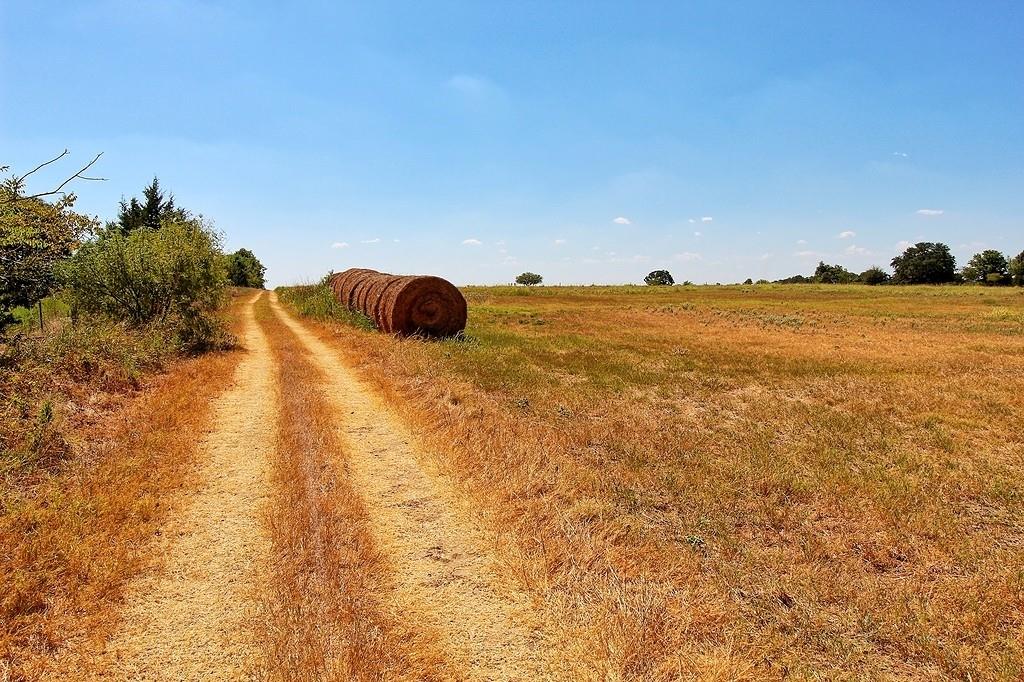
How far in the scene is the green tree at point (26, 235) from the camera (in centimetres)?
855

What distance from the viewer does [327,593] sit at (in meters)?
4.88

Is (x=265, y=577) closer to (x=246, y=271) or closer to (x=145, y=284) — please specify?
(x=145, y=284)

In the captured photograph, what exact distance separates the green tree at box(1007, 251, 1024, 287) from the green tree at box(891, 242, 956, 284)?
38.1 ft

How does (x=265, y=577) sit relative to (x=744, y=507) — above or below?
above

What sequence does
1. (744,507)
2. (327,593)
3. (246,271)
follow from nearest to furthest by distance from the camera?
(327,593) → (744,507) → (246,271)

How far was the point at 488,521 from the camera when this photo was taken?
21.4 feet

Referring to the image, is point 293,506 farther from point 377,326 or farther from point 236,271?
point 236,271

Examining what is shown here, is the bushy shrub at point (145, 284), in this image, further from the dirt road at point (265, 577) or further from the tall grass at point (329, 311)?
the dirt road at point (265, 577)

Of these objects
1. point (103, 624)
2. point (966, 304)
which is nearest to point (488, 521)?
point (103, 624)

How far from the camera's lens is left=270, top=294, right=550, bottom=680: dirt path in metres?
4.38

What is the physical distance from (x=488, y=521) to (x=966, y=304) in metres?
63.1

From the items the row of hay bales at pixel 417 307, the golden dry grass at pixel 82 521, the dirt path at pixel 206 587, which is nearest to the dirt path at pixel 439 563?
the dirt path at pixel 206 587

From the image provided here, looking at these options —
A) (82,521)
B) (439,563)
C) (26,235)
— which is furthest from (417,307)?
(439,563)

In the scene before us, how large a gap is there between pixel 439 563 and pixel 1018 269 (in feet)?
388
